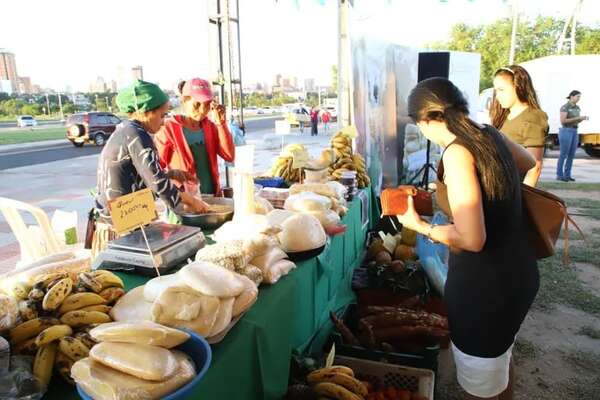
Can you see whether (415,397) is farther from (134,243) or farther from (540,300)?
(540,300)

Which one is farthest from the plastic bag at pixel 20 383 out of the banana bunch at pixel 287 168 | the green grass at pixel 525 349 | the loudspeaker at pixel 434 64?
the loudspeaker at pixel 434 64

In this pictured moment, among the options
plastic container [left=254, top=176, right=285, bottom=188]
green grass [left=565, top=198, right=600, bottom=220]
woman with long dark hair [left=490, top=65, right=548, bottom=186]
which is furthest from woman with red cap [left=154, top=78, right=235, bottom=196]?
green grass [left=565, top=198, right=600, bottom=220]

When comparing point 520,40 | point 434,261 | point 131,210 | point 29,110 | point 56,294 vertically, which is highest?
point 520,40

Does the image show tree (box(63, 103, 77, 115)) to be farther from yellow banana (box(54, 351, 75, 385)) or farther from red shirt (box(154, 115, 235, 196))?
yellow banana (box(54, 351, 75, 385))

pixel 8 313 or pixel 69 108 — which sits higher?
pixel 8 313

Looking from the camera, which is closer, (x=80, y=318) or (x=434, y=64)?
(x=80, y=318)

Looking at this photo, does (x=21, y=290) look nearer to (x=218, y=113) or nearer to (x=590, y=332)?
(x=218, y=113)

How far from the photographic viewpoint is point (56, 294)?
3.52 feet

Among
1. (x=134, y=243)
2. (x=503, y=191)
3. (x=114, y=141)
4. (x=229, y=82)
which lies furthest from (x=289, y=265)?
(x=229, y=82)

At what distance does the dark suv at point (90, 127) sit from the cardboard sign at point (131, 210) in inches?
835

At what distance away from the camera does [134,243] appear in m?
1.62

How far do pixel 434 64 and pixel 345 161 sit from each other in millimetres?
3490

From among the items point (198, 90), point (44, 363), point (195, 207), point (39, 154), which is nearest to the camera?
point (44, 363)

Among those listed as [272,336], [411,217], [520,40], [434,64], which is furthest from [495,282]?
[520,40]
